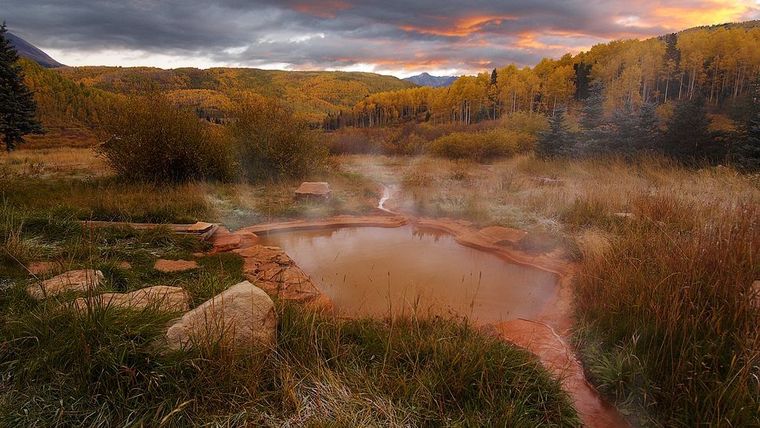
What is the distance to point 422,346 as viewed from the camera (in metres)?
2.69

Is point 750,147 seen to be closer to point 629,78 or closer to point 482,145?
point 482,145

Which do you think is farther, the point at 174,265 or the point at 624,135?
the point at 624,135

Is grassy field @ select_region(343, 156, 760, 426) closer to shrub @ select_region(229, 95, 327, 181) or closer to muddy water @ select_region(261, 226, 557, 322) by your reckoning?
muddy water @ select_region(261, 226, 557, 322)

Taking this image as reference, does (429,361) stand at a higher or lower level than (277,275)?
higher

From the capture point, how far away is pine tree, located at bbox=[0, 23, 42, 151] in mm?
20859

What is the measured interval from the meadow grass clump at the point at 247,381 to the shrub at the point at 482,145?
48.0 feet

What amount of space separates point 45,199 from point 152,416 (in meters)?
6.89

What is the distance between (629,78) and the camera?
3531 centimetres

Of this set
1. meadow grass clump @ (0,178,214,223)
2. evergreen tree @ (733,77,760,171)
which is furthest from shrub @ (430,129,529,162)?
meadow grass clump @ (0,178,214,223)

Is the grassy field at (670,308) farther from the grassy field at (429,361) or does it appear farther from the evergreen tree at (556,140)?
the evergreen tree at (556,140)

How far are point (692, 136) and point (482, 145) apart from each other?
278 inches

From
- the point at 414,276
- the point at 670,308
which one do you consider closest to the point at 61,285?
the point at 414,276

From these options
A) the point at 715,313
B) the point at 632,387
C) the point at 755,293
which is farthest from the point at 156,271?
the point at 755,293

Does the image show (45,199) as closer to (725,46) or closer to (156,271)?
(156,271)
